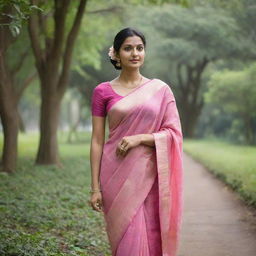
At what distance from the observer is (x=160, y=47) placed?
91.5ft

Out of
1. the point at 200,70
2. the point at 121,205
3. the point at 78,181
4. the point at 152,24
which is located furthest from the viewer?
the point at 200,70

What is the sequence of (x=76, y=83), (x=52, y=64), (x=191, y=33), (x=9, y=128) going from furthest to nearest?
(x=76, y=83), (x=191, y=33), (x=52, y=64), (x=9, y=128)

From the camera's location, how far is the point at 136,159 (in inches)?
146

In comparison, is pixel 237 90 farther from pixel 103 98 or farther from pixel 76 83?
pixel 103 98

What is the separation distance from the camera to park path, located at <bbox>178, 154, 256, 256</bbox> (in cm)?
579

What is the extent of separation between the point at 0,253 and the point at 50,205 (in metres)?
3.58

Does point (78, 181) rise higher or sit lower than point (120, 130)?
lower

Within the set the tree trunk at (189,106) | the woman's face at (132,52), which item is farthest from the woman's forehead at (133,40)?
the tree trunk at (189,106)

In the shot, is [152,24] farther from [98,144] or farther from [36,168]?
[98,144]

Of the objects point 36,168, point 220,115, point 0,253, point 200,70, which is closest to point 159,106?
point 0,253

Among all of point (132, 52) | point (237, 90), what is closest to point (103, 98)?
point (132, 52)

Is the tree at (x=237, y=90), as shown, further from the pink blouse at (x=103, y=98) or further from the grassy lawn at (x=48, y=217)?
the pink blouse at (x=103, y=98)

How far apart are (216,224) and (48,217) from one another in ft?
7.77

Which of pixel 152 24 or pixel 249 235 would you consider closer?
pixel 249 235
